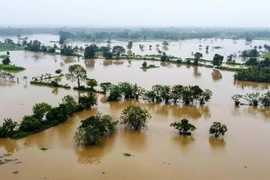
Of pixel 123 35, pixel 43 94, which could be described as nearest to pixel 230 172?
pixel 43 94

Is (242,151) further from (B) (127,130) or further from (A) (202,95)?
(A) (202,95)

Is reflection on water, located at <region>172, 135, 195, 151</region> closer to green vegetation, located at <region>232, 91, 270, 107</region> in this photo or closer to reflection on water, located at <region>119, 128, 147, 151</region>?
reflection on water, located at <region>119, 128, 147, 151</region>

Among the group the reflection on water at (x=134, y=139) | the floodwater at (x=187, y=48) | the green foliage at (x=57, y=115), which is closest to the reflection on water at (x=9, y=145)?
the green foliage at (x=57, y=115)

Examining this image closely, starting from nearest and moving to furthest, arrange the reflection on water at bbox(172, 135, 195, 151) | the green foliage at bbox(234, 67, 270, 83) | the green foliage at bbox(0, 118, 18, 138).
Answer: the reflection on water at bbox(172, 135, 195, 151) < the green foliage at bbox(0, 118, 18, 138) < the green foliage at bbox(234, 67, 270, 83)

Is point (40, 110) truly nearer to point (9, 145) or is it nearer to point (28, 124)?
point (28, 124)

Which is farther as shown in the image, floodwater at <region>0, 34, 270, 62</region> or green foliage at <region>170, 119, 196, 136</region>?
floodwater at <region>0, 34, 270, 62</region>

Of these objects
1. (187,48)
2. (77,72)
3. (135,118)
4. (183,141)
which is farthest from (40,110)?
(187,48)

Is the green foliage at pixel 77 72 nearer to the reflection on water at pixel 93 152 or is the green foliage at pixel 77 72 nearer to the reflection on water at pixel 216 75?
the reflection on water at pixel 93 152

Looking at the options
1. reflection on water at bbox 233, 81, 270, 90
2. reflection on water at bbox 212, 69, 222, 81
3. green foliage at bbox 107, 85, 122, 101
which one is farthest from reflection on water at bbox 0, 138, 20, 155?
reflection on water at bbox 212, 69, 222, 81
